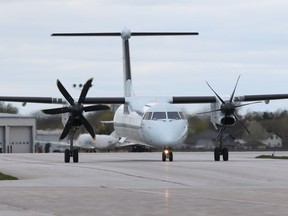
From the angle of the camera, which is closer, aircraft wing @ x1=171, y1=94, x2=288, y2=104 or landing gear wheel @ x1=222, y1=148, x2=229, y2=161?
landing gear wheel @ x1=222, y1=148, x2=229, y2=161

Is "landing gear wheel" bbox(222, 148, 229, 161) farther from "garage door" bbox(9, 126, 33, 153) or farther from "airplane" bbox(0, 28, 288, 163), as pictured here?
"garage door" bbox(9, 126, 33, 153)

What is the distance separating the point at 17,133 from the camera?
9644 cm

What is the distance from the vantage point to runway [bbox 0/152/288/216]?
16.8 metres

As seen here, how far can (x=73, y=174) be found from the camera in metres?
28.3

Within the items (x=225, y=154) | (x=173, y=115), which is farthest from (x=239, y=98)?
(x=173, y=115)

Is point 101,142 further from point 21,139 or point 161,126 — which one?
point 161,126

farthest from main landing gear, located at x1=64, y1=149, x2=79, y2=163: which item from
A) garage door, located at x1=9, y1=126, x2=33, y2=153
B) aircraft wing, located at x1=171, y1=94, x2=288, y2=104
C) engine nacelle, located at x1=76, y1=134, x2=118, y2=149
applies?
garage door, located at x1=9, y1=126, x2=33, y2=153

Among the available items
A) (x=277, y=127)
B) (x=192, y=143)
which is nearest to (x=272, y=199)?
(x=192, y=143)

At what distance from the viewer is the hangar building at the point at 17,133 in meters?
93.6

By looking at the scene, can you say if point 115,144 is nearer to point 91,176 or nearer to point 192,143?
point 192,143

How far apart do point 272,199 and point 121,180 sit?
7.35 metres

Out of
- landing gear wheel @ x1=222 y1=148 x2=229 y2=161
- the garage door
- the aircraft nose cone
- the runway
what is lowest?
the runway

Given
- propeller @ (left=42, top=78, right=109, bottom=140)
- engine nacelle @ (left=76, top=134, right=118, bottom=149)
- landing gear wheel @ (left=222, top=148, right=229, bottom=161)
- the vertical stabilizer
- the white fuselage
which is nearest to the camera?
the white fuselage

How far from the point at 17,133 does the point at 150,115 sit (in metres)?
57.0
